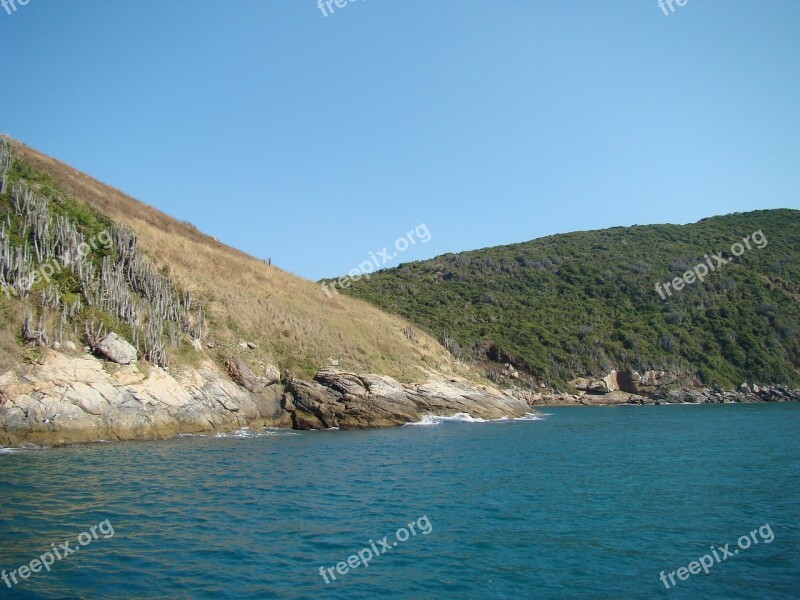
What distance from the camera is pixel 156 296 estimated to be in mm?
32938

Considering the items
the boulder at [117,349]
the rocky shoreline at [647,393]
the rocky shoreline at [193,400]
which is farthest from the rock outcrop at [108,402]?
the rocky shoreline at [647,393]

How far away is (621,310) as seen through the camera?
284ft

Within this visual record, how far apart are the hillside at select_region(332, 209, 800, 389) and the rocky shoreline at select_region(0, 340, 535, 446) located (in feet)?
89.4

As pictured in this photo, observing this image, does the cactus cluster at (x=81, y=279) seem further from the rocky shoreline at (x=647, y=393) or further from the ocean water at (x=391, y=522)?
the rocky shoreline at (x=647, y=393)

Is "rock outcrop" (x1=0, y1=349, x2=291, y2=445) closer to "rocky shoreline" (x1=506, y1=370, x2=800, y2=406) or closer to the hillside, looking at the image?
the hillside

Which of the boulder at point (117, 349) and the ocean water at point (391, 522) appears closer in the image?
the ocean water at point (391, 522)

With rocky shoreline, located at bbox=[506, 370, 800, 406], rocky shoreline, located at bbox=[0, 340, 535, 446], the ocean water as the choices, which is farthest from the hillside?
the ocean water

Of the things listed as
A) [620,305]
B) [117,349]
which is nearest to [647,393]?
[620,305]

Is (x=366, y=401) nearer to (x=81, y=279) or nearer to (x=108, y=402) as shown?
(x=108, y=402)

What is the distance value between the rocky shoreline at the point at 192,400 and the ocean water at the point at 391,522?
1.76 m

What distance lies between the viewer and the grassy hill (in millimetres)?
26594

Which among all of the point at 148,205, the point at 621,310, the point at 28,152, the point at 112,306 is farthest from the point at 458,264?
the point at 112,306

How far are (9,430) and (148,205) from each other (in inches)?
1575

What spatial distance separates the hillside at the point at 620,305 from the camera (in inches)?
2953
